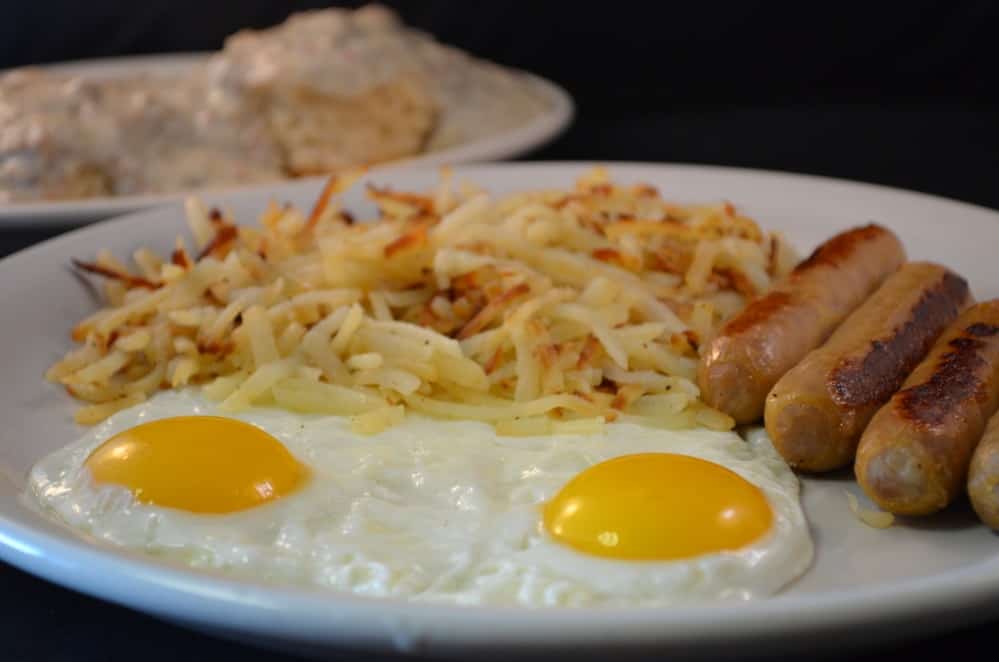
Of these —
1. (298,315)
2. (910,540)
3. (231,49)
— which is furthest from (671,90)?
(910,540)

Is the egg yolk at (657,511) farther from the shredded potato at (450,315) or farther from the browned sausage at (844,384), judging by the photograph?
the shredded potato at (450,315)

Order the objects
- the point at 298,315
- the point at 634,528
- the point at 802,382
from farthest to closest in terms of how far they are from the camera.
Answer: the point at 298,315 < the point at 802,382 < the point at 634,528

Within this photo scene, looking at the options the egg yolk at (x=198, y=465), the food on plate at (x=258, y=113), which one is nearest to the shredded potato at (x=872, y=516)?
the egg yolk at (x=198, y=465)

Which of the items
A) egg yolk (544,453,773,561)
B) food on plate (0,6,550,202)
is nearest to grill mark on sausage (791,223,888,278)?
egg yolk (544,453,773,561)

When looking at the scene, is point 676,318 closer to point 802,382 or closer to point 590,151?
point 802,382

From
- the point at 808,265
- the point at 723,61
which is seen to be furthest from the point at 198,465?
the point at 723,61
